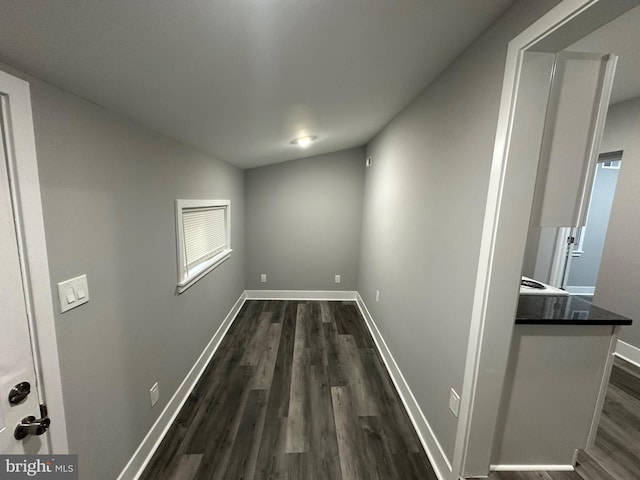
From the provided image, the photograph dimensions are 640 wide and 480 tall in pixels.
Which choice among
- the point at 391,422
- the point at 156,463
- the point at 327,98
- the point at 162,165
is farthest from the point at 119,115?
the point at 391,422

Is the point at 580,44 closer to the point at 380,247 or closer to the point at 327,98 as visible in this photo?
the point at 327,98

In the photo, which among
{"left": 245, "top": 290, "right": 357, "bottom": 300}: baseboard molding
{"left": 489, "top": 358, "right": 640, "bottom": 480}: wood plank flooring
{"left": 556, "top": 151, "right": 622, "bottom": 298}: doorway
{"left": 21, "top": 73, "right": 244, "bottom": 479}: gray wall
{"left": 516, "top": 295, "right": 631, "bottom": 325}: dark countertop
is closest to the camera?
{"left": 21, "top": 73, "right": 244, "bottom": 479}: gray wall

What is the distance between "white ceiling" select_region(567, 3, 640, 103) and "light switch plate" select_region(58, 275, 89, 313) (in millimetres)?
2725

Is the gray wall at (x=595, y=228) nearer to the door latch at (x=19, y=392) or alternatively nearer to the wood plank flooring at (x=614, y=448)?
the wood plank flooring at (x=614, y=448)

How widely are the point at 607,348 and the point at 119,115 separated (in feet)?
9.47

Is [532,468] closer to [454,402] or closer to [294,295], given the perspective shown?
[454,402]

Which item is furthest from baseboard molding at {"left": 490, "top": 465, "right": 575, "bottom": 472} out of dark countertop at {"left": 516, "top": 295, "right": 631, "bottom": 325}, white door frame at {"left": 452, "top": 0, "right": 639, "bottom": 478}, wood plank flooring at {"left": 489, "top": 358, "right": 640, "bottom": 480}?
dark countertop at {"left": 516, "top": 295, "right": 631, "bottom": 325}

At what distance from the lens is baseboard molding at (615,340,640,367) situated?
267 cm

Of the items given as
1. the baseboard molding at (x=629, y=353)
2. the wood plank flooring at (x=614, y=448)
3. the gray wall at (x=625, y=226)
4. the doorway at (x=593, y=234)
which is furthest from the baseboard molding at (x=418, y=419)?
the doorway at (x=593, y=234)

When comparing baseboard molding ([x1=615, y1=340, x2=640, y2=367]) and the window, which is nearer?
the window

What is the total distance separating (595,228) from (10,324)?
6.83 meters

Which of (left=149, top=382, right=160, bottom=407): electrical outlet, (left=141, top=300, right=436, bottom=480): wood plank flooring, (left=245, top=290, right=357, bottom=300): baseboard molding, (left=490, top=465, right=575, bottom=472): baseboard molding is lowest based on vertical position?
(left=141, top=300, right=436, bottom=480): wood plank flooring
